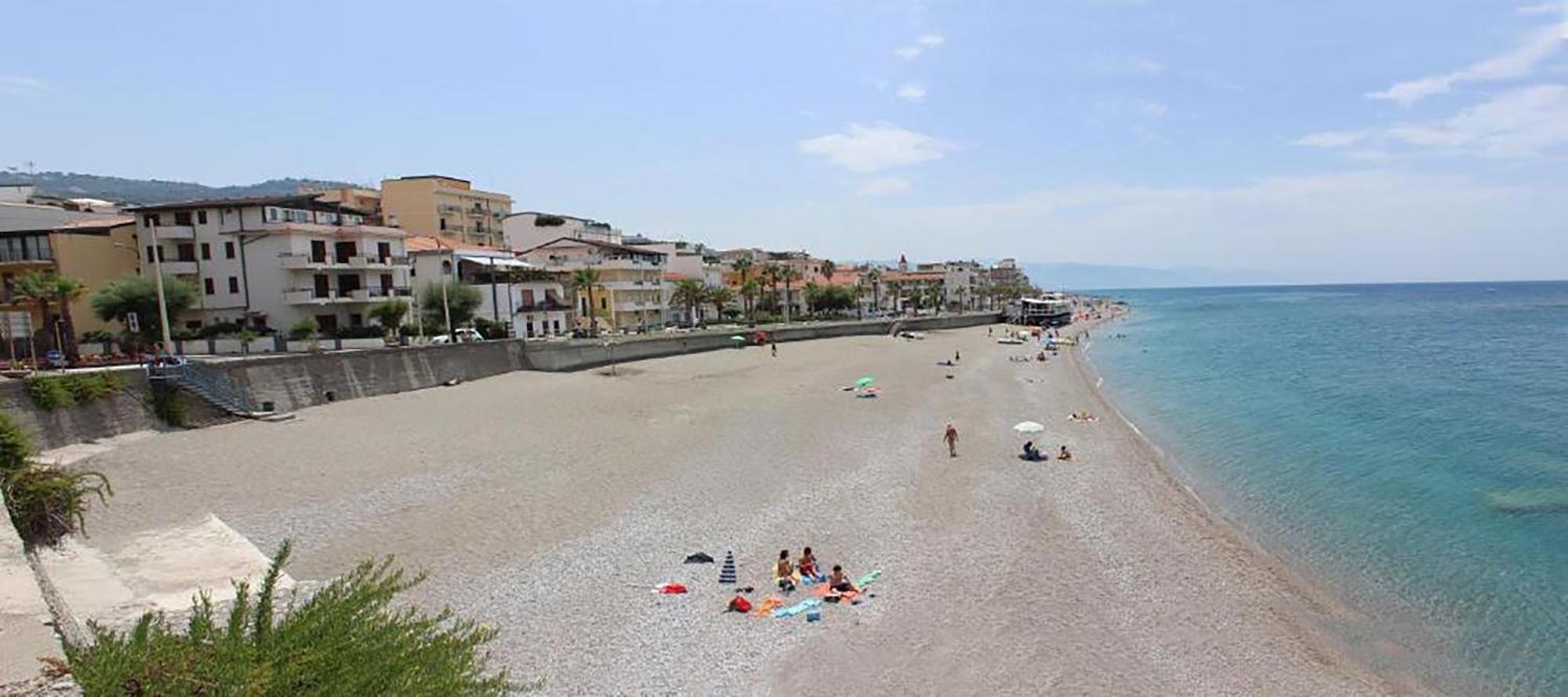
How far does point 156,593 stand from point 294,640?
32.4ft

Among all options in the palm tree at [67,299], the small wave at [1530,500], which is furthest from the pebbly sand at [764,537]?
the palm tree at [67,299]

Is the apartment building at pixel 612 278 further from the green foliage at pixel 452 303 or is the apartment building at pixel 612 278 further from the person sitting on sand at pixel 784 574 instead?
the person sitting on sand at pixel 784 574

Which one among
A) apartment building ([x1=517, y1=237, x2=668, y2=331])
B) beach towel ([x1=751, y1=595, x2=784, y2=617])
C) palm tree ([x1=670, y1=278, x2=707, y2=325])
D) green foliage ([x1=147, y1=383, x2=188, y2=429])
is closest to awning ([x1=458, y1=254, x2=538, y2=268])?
apartment building ([x1=517, y1=237, x2=668, y2=331])

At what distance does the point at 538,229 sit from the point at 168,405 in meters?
54.1

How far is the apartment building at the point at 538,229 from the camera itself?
80375 millimetres

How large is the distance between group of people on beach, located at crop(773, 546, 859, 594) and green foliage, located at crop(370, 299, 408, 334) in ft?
114

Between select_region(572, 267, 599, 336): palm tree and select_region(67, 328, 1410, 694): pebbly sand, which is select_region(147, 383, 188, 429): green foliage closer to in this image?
select_region(67, 328, 1410, 694): pebbly sand

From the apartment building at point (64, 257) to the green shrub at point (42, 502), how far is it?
26610 millimetres

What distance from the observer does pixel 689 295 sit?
79000 millimetres

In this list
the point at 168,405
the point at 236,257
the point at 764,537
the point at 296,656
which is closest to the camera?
the point at 296,656

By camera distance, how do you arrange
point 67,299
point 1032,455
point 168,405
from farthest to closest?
point 67,299
point 168,405
point 1032,455

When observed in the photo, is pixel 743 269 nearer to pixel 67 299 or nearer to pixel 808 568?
Answer: pixel 67 299

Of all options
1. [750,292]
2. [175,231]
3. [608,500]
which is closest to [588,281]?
[175,231]

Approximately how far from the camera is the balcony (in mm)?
42125
